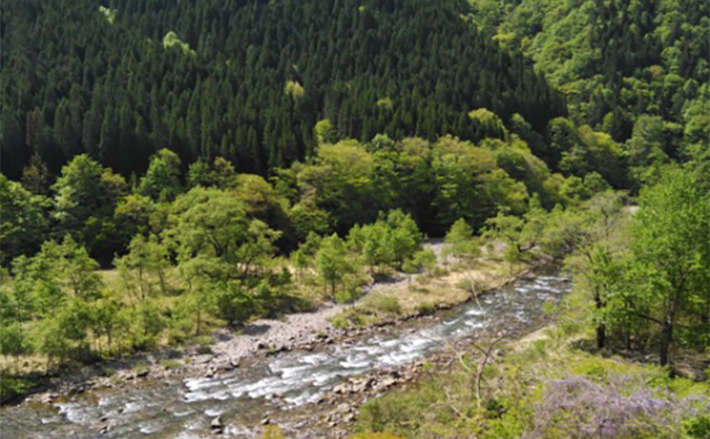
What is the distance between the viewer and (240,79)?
8388cm

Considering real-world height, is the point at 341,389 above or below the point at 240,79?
below

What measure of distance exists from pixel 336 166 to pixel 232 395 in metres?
35.6

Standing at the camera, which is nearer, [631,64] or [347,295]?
[347,295]

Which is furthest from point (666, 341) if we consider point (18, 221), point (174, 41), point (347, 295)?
point (174, 41)

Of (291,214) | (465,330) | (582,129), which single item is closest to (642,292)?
(465,330)

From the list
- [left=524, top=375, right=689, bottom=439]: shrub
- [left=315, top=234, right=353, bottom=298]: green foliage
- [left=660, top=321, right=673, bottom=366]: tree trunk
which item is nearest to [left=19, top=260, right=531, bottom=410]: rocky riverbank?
[left=315, top=234, right=353, bottom=298]: green foliage

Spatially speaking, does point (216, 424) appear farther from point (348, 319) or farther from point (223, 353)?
point (348, 319)

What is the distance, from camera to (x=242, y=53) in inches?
3942

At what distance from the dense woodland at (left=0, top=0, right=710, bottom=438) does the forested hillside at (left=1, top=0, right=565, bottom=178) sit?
0.45 meters

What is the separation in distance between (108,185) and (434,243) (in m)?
34.7

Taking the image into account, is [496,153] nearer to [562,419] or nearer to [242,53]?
[242,53]

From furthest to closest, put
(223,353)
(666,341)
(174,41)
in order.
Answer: (174,41), (223,353), (666,341)

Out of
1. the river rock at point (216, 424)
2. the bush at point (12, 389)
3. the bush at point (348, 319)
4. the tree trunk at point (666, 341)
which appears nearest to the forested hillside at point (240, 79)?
the bush at point (348, 319)

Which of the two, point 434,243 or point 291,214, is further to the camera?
point 434,243
